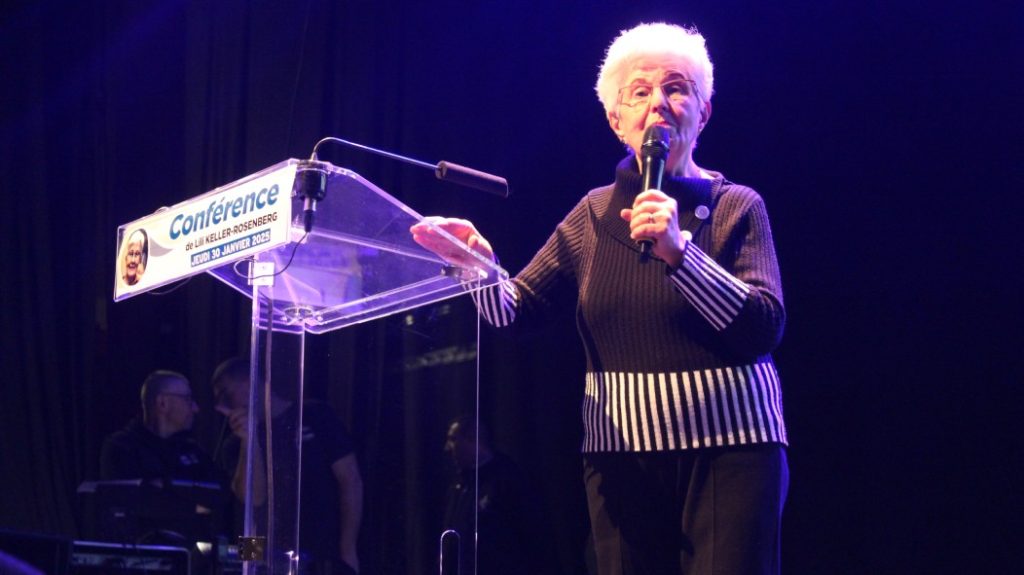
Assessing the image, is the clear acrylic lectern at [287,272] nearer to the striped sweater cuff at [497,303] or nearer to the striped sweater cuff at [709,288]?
the striped sweater cuff at [497,303]

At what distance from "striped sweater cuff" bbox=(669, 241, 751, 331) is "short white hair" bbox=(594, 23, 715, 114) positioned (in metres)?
0.44

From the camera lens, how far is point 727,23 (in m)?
3.77

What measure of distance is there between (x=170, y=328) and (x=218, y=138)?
88 cm

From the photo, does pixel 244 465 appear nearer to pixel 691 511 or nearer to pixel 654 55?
pixel 691 511

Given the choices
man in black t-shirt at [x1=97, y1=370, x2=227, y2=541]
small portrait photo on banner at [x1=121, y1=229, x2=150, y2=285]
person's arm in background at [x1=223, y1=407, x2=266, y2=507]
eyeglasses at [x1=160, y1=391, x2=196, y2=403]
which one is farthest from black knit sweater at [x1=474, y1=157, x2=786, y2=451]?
eyeglasses at [x1=160, y1=391, x2=196, y2=403]

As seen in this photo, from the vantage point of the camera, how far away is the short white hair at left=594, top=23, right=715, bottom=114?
1907 mm

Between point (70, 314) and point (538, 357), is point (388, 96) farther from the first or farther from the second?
point (70, 314)

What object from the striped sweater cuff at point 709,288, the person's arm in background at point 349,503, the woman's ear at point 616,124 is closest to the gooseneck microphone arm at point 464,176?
the woman's ear at point 616,124

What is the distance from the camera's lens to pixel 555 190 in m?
4.08

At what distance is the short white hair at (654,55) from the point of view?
1.91 m

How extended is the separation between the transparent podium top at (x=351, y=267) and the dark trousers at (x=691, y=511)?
408mm

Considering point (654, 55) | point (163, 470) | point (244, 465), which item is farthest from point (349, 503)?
point (163, 470)

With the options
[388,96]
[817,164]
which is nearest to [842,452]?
[817,164]

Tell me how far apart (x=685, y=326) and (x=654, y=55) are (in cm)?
50
